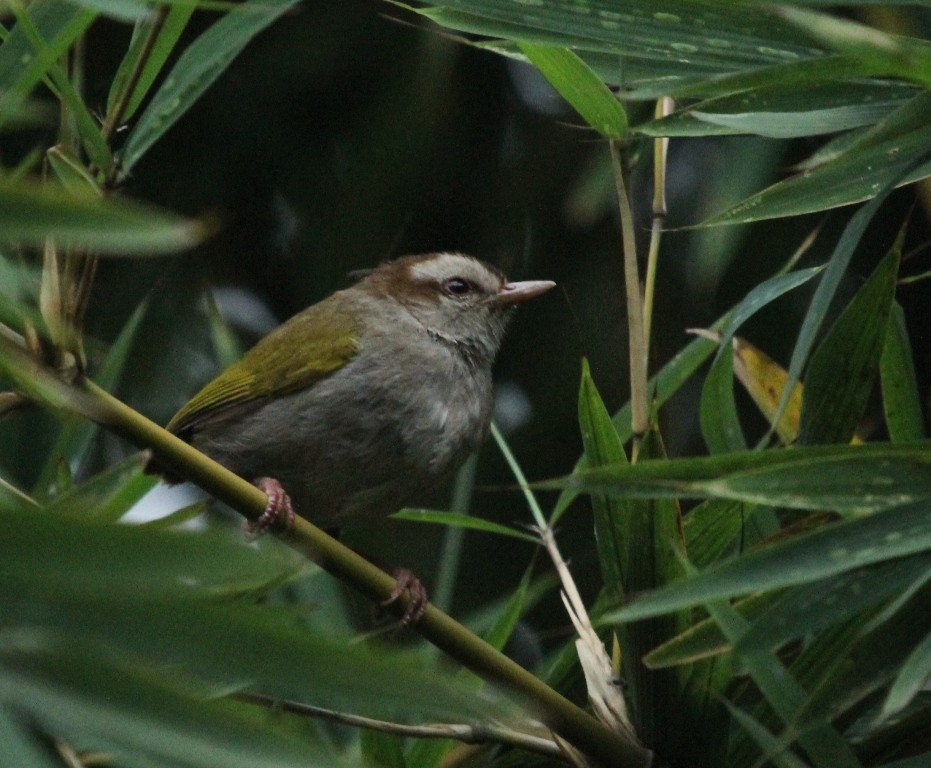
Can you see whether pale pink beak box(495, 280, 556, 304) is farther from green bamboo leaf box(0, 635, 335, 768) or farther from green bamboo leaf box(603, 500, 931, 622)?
green bamboo leaf box(0, 635, 335, 768)

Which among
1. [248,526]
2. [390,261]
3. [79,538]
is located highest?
[79,538]

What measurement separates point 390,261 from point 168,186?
32.2 inches

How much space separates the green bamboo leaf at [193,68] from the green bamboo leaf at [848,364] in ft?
3.61

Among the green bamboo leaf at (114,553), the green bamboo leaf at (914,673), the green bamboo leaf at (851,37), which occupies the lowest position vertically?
the green bamboo leaf at (914,673)

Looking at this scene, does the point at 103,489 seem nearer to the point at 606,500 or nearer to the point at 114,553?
the point at 606,500

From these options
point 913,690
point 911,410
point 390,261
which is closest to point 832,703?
point 913,690

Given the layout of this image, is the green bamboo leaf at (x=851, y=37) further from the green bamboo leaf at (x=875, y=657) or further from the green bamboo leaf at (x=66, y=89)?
the green bamboo leaf at (x=66, y=89)

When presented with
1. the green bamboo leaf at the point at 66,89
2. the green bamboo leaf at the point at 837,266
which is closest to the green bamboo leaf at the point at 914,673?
the green bamboo leaf at the point at 837,266

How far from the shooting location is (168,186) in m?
4.97

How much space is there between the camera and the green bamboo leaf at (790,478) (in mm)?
2123

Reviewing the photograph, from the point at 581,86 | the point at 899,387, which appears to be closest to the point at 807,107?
the point at 581,86

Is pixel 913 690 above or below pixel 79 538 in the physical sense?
below

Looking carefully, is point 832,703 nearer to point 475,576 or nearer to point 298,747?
point 298,747

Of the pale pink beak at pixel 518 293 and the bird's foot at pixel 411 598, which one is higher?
the pale pink beak at pixel 518 293
